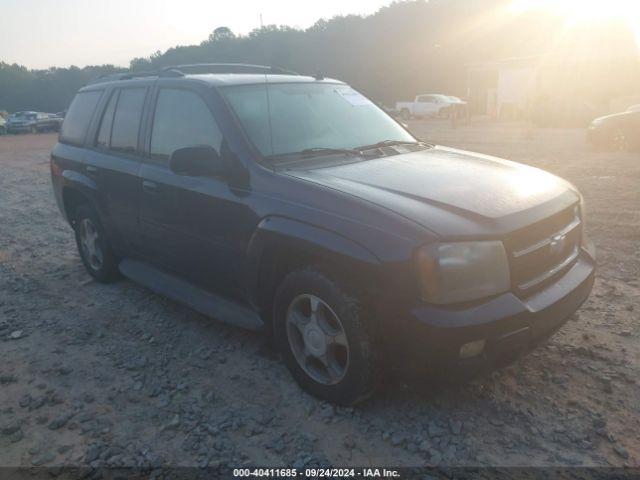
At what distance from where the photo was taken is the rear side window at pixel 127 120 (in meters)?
4.47

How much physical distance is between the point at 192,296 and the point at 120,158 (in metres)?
1.46

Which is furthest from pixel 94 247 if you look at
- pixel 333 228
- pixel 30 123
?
pixel 30 123

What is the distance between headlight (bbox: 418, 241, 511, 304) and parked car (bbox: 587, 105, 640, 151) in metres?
13.9

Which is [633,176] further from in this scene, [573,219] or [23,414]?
[23,414]

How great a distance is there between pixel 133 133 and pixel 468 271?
121 inches

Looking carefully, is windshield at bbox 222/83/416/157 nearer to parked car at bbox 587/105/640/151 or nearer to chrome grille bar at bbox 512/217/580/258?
chrome grille bar at bbox 512/217/580/258

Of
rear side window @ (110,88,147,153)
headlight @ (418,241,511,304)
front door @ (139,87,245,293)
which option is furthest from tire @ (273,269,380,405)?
rear side window @ (110,88,147,153)

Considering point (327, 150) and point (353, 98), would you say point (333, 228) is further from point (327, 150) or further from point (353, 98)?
point (353, 98)

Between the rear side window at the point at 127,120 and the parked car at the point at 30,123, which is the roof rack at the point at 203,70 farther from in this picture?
the parked car at the point at 30,123

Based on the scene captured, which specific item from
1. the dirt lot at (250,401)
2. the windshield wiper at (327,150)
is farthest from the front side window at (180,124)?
the dirt lot at (250,401)

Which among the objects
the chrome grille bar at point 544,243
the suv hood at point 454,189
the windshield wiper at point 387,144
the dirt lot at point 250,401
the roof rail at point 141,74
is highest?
the roof rail at point 141,74

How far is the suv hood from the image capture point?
2.79 meters

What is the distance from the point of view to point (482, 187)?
3.21 meters

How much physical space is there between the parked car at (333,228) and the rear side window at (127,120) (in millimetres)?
19
